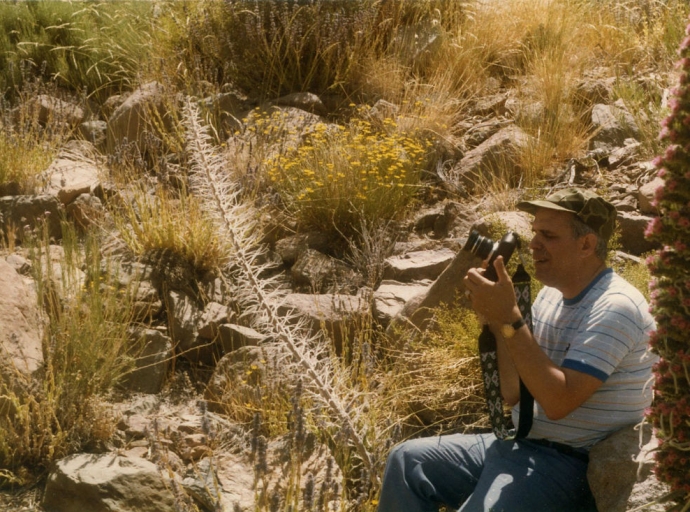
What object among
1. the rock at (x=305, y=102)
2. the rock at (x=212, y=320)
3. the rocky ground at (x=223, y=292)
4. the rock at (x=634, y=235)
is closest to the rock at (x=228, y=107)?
the rocky ground at (x=223, y=292)

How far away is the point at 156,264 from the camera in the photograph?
553 cm

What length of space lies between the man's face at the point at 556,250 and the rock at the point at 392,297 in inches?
69.3

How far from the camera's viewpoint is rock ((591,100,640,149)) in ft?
20.8

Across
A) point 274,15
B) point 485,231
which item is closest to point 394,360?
point 485,231

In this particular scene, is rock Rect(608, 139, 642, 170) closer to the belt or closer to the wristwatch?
the belt

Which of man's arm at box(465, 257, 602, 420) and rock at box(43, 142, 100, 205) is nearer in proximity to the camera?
man's arm at box(465, 257, 602, 420)

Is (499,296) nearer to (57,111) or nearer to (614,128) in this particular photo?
(614,128)

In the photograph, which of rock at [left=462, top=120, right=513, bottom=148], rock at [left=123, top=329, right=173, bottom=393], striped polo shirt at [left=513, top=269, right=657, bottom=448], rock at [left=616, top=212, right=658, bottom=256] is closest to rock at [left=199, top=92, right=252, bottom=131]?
rock at [left=462, top=120, right=513, bottom=148]

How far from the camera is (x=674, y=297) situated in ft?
7.25

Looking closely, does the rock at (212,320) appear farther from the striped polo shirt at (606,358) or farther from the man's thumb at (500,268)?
the man's thumb at (500,268)

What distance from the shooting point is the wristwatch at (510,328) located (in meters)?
2.75

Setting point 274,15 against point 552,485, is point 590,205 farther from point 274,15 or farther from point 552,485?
point 274,15

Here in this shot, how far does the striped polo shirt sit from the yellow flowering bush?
2810 millimetres

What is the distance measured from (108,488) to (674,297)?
260cm
